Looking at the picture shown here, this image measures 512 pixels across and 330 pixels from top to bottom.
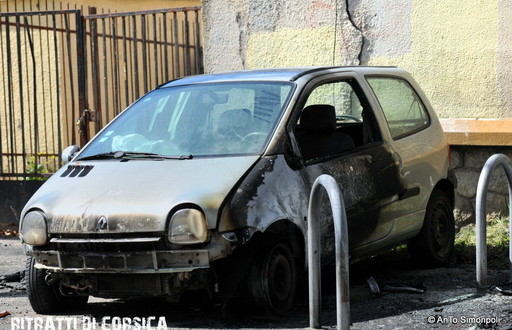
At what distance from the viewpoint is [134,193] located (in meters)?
6.20

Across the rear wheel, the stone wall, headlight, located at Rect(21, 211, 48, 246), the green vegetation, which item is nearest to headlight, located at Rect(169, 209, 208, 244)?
headlight, located at Rect(21, 211, 48, 246)

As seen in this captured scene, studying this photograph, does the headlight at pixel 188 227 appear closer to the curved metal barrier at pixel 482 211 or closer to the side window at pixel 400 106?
the curved metal barrier at pixel 482 211

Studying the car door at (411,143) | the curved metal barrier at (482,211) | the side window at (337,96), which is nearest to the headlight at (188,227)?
the curved metal barrier at (482,211)

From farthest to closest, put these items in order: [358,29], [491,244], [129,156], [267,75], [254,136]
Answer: [358,29], [491,244], [267,75], [129,156], [254,136]

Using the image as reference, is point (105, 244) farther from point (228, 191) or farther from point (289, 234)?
point (289, 234)

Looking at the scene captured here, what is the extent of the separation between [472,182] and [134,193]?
458 cm

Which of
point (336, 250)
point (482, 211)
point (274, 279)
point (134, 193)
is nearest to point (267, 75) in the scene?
point (134, 193)

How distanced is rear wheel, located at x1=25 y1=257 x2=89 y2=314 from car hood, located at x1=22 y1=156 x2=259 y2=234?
474 mm

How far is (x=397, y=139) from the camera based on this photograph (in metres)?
7.68

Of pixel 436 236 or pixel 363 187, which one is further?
pixel 436 236

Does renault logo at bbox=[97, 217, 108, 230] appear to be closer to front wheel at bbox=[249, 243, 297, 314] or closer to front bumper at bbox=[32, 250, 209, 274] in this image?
front bumper at bbox=[32, 250, 209, 274]

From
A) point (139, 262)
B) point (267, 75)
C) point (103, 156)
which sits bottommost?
point (139, 262)

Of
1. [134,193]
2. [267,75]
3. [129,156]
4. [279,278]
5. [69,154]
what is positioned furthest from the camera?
[69,154]

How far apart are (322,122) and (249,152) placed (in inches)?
25.6
